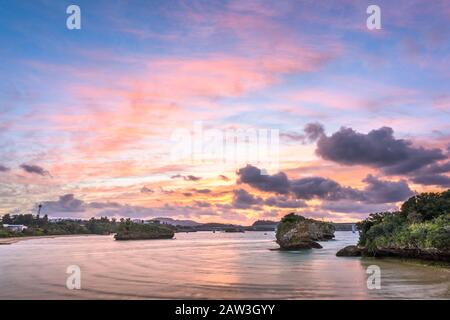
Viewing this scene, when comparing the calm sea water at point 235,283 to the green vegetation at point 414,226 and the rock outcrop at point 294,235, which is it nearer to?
the green vegetation at point 414,226

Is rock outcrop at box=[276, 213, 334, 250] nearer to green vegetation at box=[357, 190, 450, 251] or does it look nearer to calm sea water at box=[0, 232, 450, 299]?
green vegetation at box=[357, 190, 450, 251]

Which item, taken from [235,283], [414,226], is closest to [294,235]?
[414,226]

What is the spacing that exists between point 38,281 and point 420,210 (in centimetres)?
5358

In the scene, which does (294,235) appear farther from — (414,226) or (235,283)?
(235,283)

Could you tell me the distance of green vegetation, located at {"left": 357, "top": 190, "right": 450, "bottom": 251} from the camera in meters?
53.5

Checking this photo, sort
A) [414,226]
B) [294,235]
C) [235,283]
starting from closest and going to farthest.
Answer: [235,283]
[414,226]
[294,235]

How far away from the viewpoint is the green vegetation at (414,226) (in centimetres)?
5347

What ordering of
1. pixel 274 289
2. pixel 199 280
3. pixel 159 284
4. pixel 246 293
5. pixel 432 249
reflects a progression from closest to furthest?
pixel 246 293, pixel 274 289, pixel 159 284, pixel 199 280, pixel 432 249

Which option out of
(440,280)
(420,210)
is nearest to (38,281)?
(440,280)

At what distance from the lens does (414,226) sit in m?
60.6

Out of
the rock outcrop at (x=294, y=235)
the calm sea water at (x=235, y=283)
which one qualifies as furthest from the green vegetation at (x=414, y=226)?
the rock outcrop at (x=294, y=235)

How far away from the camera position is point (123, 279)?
49156mm

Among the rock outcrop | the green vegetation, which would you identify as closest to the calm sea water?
the green vegetation
